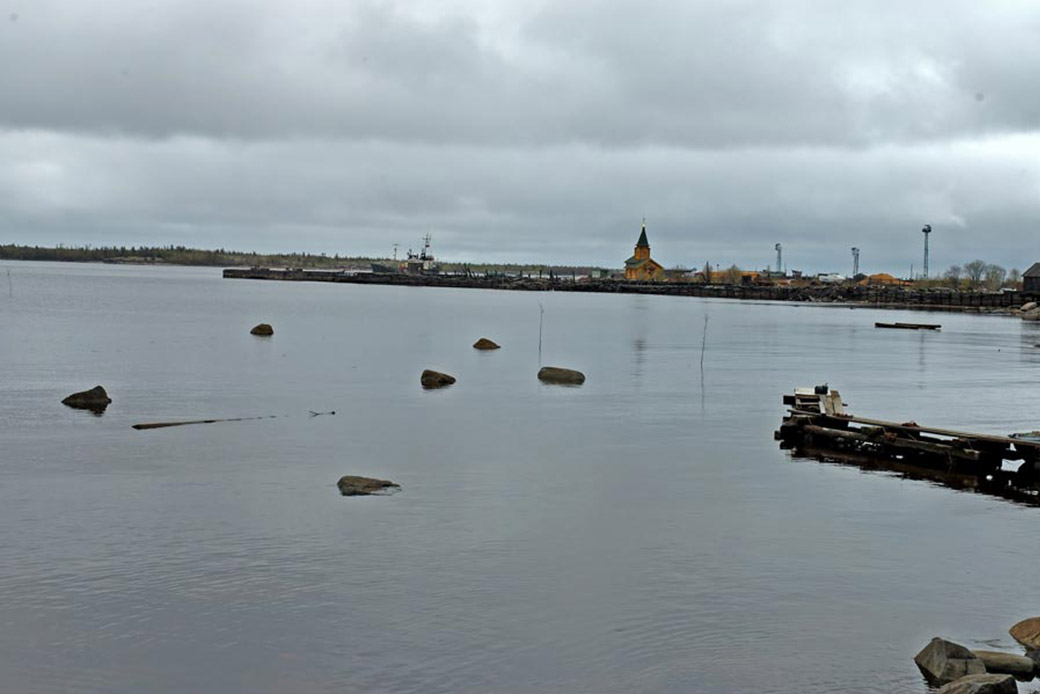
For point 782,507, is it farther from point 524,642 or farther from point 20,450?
point 20,450

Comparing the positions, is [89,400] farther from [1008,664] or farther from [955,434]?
[1008,664]

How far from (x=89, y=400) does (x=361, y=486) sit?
17.9 meters

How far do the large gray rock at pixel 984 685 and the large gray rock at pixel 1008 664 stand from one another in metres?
1.18

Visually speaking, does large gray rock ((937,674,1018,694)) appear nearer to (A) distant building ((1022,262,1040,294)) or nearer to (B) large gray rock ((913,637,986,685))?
(B) large gray rock ((913,637,986,685))

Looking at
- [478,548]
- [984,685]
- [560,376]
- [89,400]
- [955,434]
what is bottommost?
[478,548]

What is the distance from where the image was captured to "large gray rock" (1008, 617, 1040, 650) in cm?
1625

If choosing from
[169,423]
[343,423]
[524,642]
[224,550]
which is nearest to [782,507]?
[524,642]

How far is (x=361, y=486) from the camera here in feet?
85.9

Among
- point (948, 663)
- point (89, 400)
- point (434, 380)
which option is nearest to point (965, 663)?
point (948, 663)

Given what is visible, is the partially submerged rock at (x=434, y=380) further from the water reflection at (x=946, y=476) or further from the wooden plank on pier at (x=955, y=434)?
the wooden plank on pier at (x=955, y=434)

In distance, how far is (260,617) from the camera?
17641mm

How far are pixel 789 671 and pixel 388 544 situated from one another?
8693 millimetres

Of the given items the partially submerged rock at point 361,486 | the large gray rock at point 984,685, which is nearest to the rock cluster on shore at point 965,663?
the large gray rock at point 984,685

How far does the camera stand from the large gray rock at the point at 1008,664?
49.3ft
